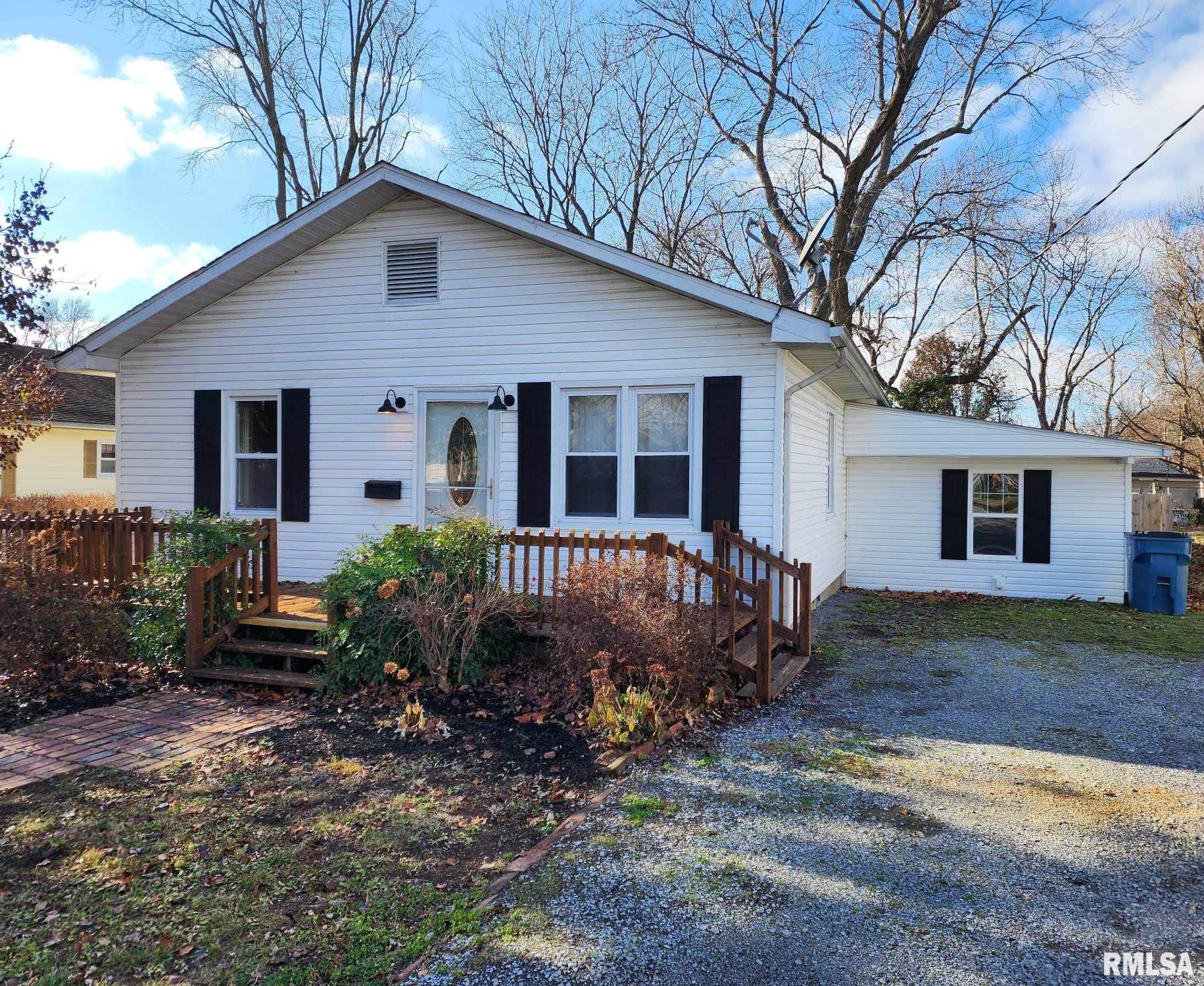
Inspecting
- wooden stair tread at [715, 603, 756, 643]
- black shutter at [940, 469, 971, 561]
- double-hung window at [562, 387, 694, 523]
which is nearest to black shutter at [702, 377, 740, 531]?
double-hung window at [562, 387, 694, 523]

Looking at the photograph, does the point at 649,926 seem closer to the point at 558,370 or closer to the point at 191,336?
the point at 558,370

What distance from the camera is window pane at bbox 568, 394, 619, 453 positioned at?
27.4 ft

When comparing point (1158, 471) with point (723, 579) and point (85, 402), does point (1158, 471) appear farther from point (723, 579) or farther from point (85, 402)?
point (85, 402)

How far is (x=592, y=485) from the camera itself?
841cm

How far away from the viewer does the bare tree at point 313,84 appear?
20.4 meters

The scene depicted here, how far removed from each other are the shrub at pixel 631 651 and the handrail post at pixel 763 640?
1.03ft

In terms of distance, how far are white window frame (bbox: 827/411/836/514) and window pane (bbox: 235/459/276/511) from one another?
7.58 meters

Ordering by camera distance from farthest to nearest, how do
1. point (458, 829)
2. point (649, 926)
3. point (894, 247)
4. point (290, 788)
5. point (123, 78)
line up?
point (894, 247)
point (123, 78)
point (290, 788)
point (458, 829)
point (649, 926)

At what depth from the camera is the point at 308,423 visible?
926 cm

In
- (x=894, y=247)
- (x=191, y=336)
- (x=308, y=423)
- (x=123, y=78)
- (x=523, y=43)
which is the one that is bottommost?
(x=308, y=423)

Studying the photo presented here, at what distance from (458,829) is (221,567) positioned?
4.08 meters

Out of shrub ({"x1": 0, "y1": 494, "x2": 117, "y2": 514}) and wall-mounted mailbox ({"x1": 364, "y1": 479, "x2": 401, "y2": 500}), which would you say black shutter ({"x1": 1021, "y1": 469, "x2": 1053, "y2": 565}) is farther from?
shrub ({"x1": 0, "y1": 494, "x2": 117, "y2": 514})

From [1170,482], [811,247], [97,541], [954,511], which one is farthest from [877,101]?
[1170,482]

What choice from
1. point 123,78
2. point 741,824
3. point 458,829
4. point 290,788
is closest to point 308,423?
point 290,788
